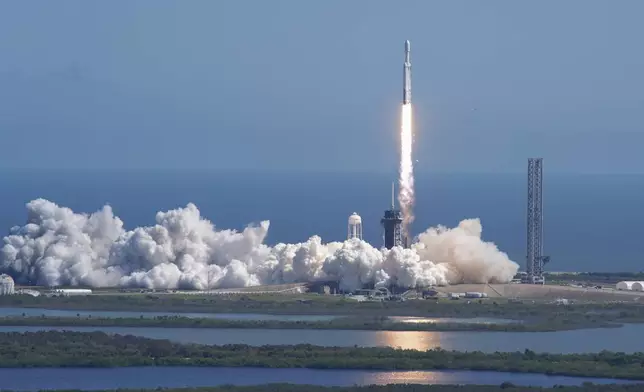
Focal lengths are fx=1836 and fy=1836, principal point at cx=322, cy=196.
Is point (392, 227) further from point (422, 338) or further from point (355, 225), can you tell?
point (422, 338)

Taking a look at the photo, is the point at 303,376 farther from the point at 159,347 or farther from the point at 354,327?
the point at 354,327

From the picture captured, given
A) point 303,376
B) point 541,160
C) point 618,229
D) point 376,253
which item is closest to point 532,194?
point 541,160

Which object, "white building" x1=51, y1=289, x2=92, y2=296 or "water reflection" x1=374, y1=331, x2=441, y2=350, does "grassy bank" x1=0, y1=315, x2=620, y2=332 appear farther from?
"white building" x1=51, y1=289, x2=92, y2=296

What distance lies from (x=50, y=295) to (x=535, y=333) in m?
29.6

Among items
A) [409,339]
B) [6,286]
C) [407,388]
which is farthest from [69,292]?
[407,388]

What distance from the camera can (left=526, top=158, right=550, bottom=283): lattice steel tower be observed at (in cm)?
11000

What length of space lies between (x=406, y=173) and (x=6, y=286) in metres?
24.9

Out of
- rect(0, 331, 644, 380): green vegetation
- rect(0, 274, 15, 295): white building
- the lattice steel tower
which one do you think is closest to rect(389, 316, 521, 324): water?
rect(0, 331, 644, 380): green vegetation

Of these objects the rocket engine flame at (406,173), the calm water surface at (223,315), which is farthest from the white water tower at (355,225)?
the calm water surface at (223,315)

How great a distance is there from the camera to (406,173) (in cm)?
11106

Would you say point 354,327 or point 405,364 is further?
point 354,327

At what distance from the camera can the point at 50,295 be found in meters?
105

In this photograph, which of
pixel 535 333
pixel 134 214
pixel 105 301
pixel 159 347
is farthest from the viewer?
pixel 134 214

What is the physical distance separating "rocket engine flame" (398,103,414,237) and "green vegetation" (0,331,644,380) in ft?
90.9
